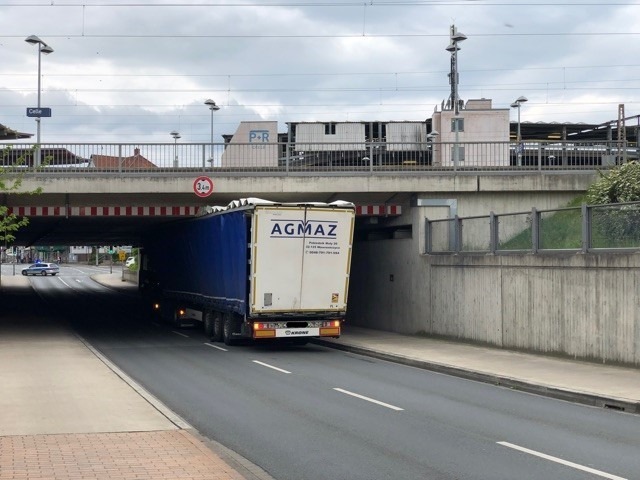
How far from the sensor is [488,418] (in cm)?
1185

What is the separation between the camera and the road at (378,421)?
8844 millimetres

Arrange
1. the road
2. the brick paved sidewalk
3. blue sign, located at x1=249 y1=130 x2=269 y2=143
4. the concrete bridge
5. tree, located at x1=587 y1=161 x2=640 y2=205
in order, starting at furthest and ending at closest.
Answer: blue sign, located at x1=249 y1=130 x2=269 y2=143 < tree, located at x1=587 y1=161 x2=640 y2=205 < the concrete bridge < the road < the brick paved sidewalk

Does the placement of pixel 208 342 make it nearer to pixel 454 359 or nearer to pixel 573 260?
pixel 454 359

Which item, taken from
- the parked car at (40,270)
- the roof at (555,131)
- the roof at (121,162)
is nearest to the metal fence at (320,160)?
the roof at (121,162)

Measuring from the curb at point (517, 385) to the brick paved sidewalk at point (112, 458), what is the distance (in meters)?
6.47

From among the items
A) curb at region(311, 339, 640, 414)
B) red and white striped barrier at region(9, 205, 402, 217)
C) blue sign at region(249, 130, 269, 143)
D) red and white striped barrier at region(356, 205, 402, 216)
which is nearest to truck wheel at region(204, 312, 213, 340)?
red and white striped barrier at region(9, 205, 402, 217)

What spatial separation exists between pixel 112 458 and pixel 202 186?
17.3 metres

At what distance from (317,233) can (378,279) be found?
8.00 metres

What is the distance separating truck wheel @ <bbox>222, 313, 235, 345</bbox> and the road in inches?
103

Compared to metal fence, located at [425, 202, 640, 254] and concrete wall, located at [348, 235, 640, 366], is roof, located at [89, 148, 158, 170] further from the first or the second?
metal fence, located at [425, 202, 640, 254]

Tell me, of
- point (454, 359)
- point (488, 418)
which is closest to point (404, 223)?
point (454, 359)

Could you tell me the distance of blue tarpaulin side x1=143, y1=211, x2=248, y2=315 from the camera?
71.3ft

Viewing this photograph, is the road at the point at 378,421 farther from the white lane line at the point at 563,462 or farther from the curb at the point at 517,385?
the curb at the point at 517,385

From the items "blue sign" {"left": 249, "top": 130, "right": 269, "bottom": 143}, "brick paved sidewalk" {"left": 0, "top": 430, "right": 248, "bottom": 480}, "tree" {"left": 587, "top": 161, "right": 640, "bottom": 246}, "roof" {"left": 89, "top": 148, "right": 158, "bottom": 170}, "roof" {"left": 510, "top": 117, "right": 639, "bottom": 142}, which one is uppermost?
"roof" {"left": 510, "top": 117, "right": 639, "bottom": 142}
